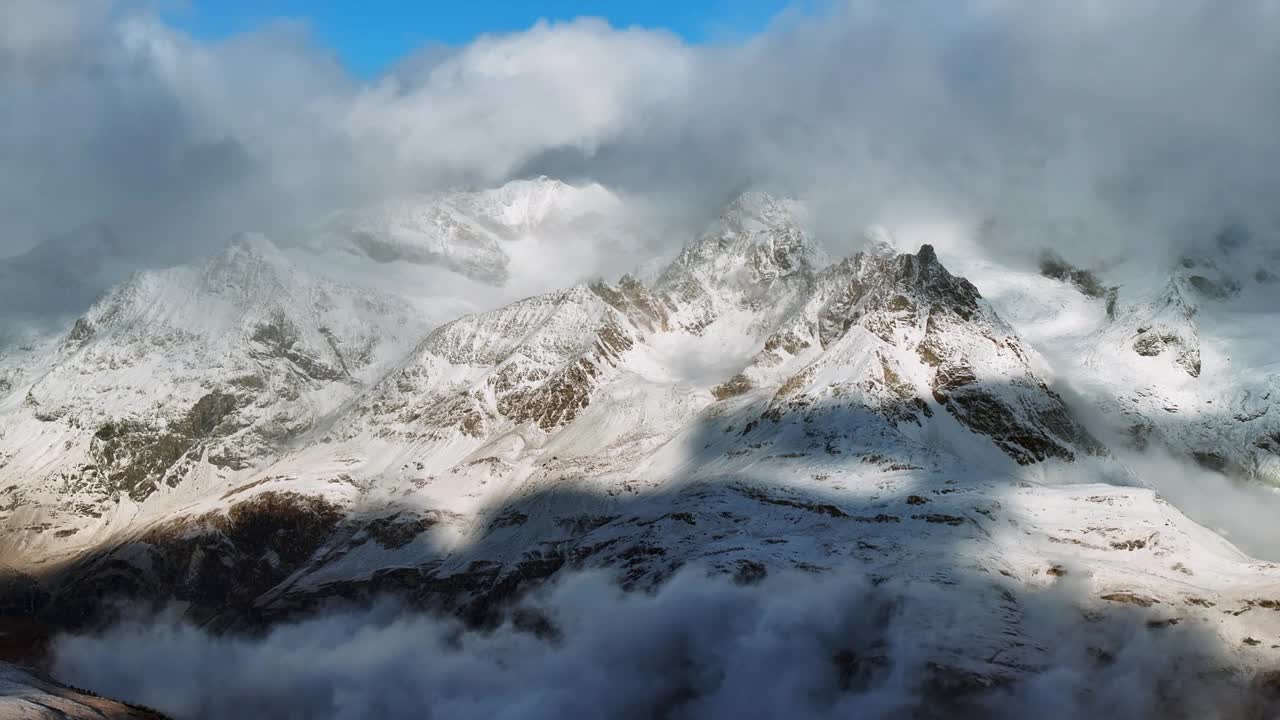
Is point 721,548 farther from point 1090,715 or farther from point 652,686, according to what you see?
point 1090,715

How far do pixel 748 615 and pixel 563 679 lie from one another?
2817 cm

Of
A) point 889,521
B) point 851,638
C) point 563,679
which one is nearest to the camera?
point 851,638

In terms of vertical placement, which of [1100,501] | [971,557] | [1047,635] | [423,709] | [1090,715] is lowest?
[423,709]

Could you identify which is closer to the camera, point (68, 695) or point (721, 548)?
point (68, 695)

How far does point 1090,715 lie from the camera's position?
137m

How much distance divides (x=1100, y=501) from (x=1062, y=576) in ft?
110

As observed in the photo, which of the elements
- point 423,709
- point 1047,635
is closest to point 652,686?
point 423,709

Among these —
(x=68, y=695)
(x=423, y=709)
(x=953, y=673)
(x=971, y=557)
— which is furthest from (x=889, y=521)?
(x=68, y=695)

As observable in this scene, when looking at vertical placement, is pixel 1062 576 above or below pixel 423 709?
above

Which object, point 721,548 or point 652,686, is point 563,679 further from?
point 721,548

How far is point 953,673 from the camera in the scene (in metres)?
147

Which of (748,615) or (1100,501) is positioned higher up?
(1100,501)

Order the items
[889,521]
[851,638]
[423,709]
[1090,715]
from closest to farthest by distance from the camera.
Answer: [1090,715]
[851,638]
[423,709]
[889,521]

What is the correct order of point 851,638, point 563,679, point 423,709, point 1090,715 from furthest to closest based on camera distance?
point 423,709
point 563,679
point 851,638
point 1090,715
